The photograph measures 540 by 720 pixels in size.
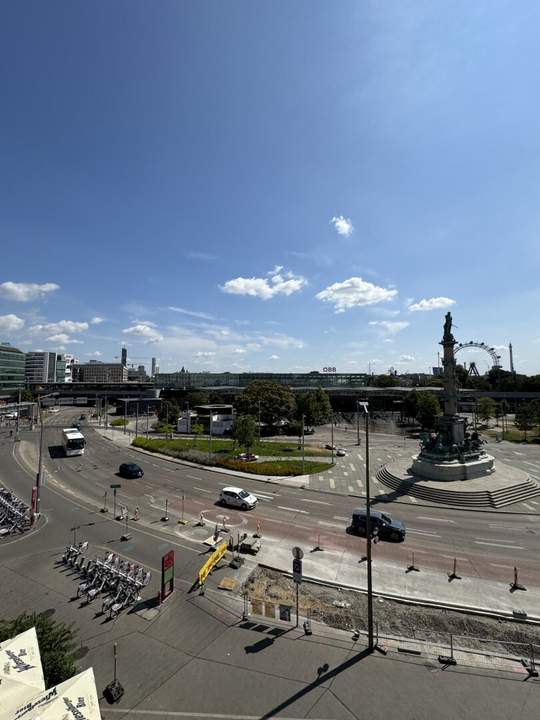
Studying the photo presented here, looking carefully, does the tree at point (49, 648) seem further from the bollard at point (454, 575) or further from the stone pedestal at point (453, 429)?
the stone pedestal at point (453, 429)

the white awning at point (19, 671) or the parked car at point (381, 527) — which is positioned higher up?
the white awning at point (19, 671)

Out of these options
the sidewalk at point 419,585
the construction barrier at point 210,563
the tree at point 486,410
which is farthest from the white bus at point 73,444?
the tree at point 486,410

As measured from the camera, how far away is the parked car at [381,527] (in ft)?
78.1

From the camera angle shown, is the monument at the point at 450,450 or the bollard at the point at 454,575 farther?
the monument at the point at 450,450

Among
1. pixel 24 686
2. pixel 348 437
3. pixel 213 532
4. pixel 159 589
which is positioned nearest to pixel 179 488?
pixel 213 532

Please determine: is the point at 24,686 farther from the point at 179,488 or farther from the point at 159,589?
the point at 179,488

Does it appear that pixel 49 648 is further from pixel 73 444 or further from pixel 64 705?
pixel 73 444

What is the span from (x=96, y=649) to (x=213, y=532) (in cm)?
1211

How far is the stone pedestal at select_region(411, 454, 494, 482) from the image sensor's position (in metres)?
38.2

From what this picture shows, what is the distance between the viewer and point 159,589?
56.6 ft

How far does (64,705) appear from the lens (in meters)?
7.69

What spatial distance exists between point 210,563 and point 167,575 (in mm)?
2821

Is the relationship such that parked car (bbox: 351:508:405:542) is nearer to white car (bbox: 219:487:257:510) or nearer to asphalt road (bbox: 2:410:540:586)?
asphalt road (bbox: 2:410:540:586)

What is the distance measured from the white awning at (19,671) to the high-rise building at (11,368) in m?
170
